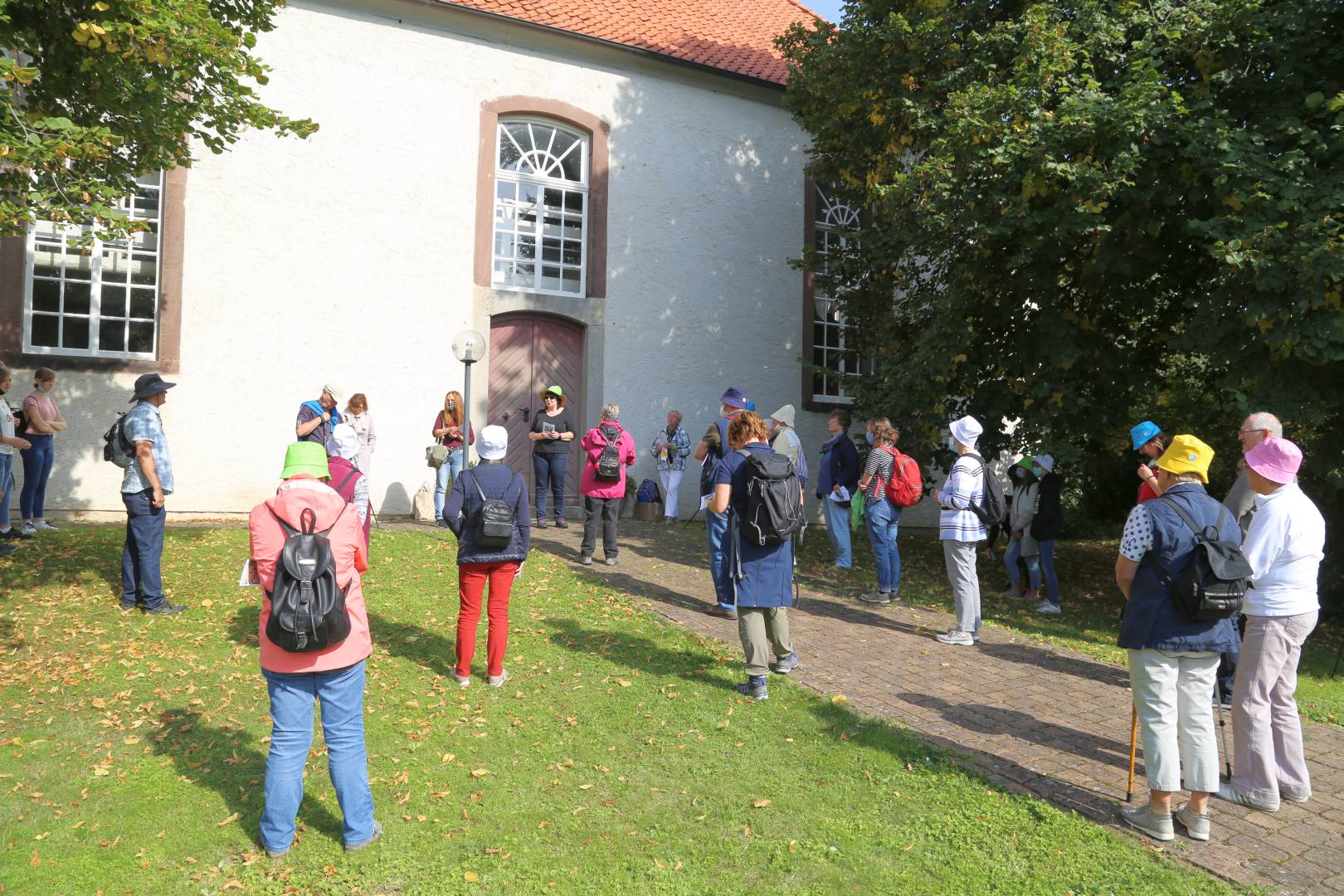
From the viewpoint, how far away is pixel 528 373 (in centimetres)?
1452

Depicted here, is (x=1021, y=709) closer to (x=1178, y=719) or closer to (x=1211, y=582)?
(x=1178, y=719)

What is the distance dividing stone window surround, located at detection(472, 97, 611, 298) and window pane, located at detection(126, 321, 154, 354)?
434 centimetres

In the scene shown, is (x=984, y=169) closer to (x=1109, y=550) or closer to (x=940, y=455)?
(x=940, y=455)

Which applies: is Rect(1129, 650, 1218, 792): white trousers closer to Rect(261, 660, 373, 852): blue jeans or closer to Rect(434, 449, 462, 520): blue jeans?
Rect(261, 660, 373, 852): blue jeans

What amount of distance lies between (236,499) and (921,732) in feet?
33.1

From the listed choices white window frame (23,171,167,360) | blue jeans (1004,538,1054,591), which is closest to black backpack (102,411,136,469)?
white window frame (23,171,167,360)

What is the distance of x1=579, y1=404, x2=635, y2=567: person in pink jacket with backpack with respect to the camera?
955cm

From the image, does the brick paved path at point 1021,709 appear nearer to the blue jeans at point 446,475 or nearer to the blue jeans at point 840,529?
the blue jeans at point 840,529

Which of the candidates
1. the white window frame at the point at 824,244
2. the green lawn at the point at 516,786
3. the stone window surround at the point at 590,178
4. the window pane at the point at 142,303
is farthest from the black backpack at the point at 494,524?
the white window frame at the point at 824,244

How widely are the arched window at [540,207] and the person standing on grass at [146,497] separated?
7330 millimetres

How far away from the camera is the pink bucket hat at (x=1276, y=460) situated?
468cm

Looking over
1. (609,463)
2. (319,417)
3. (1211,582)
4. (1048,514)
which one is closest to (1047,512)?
(1048,514)

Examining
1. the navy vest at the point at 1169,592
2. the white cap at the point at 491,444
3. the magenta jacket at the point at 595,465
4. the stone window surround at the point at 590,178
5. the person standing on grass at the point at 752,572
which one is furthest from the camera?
the stone window surround at the point at 590,178

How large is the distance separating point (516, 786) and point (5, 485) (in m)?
7.37
